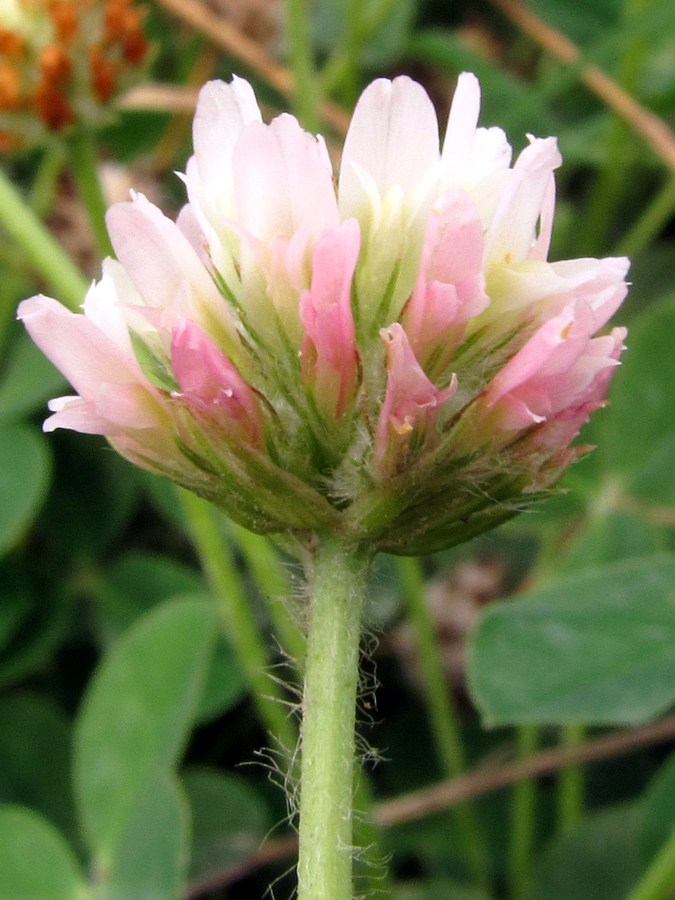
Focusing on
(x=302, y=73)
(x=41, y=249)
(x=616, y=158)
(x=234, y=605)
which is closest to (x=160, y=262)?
(x=41, y=249)

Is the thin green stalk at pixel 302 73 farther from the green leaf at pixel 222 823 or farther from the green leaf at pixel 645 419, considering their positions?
the green leaf at pixel 222 823

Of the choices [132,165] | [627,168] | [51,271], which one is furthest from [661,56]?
[51,271]

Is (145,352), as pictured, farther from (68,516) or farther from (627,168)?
(627,168)

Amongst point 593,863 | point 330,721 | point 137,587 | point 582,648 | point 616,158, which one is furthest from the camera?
point 616,158

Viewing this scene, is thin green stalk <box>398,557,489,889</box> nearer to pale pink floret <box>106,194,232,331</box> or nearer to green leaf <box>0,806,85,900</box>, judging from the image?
green leaf <box>0,806,85,900</box>

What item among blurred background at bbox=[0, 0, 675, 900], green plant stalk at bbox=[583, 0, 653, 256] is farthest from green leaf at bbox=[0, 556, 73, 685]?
green plant stalk at bbox=[583, 0, 653, 256]

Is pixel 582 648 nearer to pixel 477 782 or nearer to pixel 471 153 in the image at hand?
pixel 477 782
